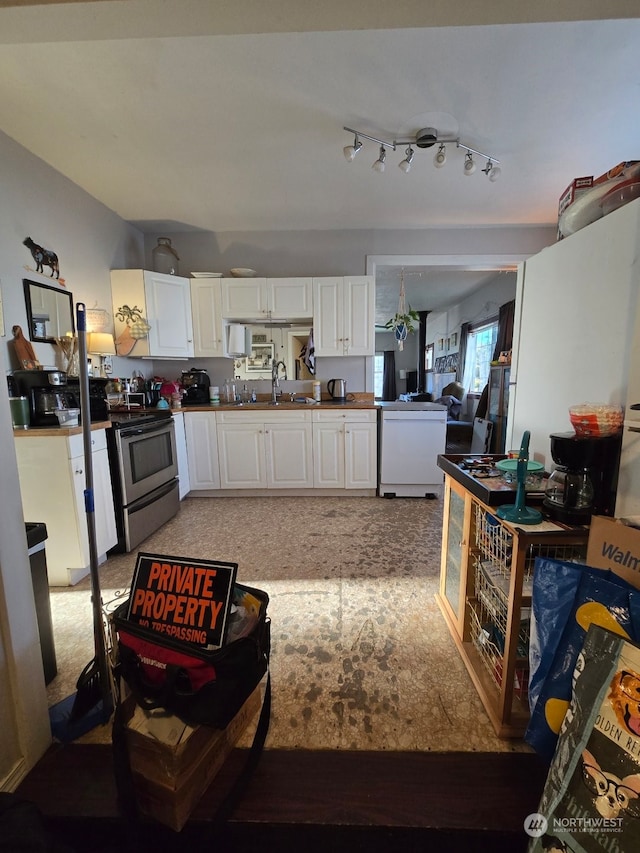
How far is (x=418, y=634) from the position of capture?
4.91 feet

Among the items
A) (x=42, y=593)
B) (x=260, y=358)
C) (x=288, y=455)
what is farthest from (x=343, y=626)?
(x=260, y=358)

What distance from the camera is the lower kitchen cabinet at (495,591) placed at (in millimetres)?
979

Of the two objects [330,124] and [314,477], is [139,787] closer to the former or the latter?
[314,477]

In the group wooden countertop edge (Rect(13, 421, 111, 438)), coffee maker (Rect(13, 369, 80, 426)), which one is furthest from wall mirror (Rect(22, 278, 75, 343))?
wooden countertop edge (Rect(13, 421, 111, 438))

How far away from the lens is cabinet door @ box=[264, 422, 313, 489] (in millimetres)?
3137

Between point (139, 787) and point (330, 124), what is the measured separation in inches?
119

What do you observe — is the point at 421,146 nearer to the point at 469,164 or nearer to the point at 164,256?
the point at 469,164

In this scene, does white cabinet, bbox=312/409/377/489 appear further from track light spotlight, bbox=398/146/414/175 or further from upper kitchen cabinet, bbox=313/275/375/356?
track light spotlight, bbox=398/146/414/175

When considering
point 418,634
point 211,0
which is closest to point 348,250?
point 211,0

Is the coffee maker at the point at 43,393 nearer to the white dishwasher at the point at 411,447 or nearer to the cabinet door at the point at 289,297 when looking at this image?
the cabinet door at the point at 289,297

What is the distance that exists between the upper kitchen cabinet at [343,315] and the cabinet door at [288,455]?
90 cm

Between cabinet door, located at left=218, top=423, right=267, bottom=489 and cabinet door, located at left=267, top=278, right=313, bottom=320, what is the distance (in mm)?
1218

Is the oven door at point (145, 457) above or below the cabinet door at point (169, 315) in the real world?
below

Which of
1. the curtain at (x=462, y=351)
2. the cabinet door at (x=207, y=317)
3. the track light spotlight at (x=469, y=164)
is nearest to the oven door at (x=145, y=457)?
the cabinet door at (x=207, y=317)
